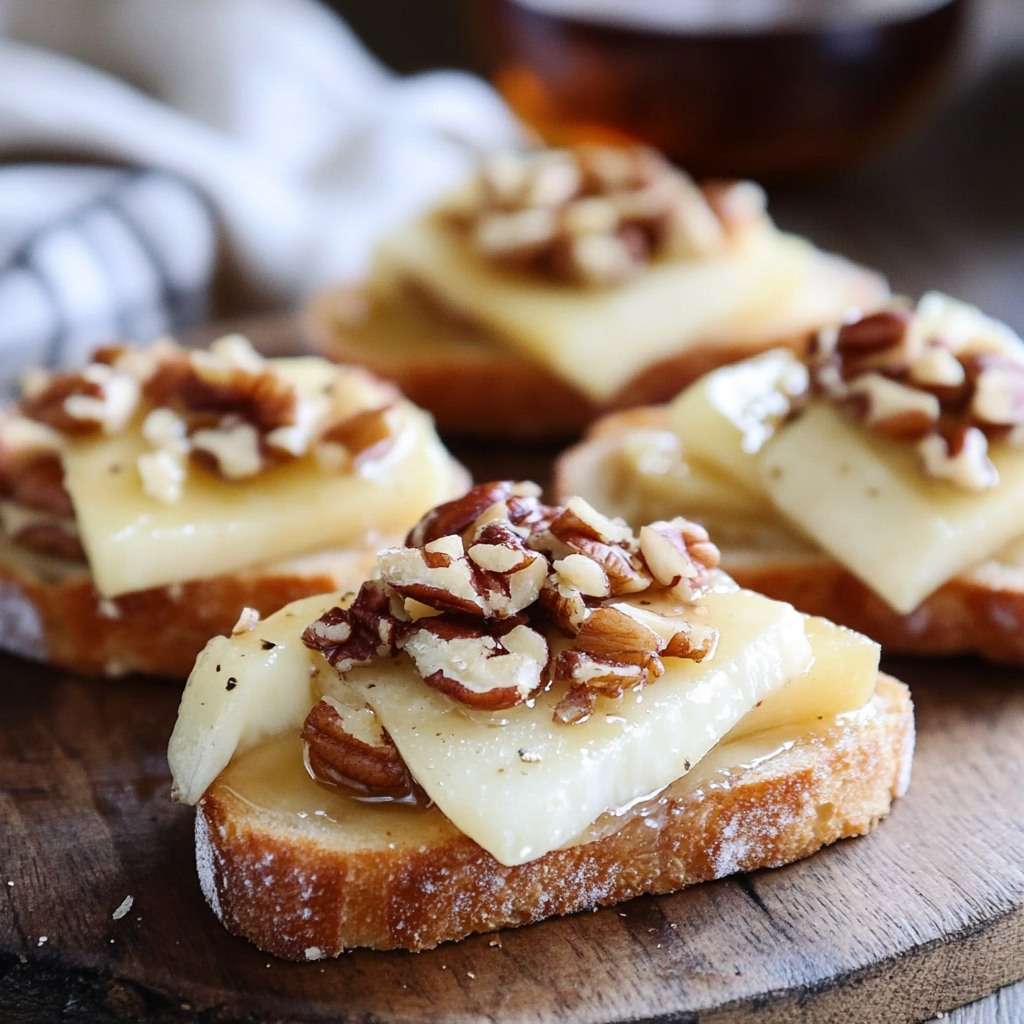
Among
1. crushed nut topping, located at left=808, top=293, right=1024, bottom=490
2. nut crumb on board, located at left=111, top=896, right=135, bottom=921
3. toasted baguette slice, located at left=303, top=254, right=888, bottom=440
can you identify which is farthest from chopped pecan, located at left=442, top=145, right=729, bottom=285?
nut crumb on board, located at left=111, top=896, right=135, bottom=921

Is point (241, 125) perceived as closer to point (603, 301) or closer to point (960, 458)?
point (603, 301)

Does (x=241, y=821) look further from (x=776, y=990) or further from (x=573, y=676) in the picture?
(x=776, y=990)

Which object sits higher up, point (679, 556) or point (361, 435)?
point (679, 556)

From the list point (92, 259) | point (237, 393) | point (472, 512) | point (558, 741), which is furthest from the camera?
point (92, 259)

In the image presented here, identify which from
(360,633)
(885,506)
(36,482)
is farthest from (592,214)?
(360,633)

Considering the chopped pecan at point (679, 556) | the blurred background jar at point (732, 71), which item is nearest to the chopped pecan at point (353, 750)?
the chopped pecan at point (679, 556)

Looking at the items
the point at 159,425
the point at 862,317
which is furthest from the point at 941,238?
the point at 159,425
